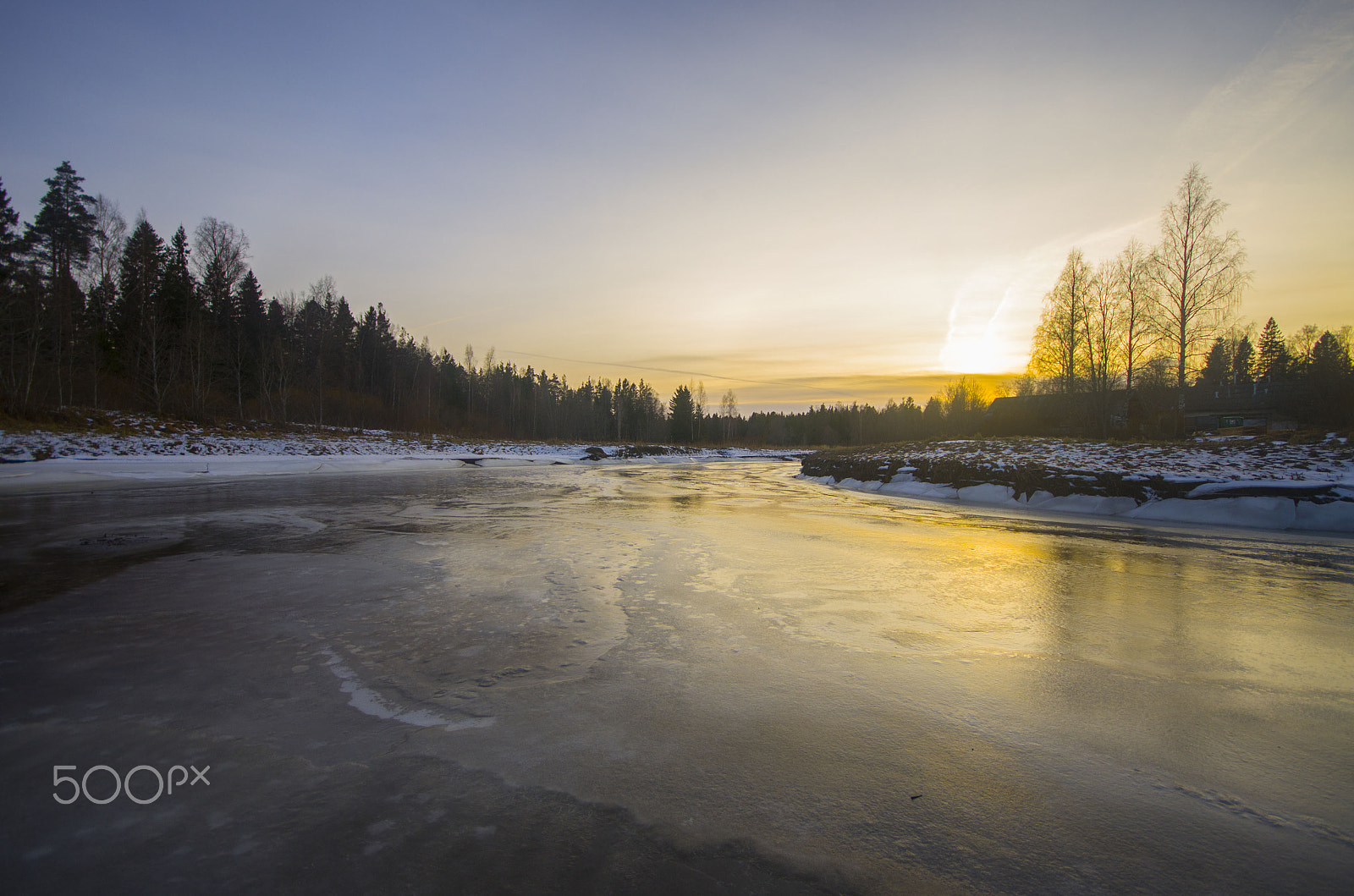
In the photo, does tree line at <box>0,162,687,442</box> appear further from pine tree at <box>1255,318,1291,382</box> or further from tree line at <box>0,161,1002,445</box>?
pine tree at <box>1255,318,1291,382</box>

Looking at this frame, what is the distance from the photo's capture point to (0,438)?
1734cm

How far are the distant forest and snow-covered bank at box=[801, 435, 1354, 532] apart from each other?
654 cm

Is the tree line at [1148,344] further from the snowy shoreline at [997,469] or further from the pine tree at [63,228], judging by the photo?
the pine tree at [63,228]

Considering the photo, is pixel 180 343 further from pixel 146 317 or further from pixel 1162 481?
pixel 1162 481

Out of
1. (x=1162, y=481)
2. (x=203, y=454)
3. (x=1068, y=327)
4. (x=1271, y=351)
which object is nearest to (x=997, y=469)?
(x=1162, y=481)

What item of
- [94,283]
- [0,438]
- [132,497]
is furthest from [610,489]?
[94,283]

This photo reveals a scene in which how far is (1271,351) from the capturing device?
60531 mm

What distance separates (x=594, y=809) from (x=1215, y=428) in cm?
2812

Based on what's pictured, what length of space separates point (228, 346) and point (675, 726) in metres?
44.5

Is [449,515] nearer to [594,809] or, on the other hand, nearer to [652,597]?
[652,597]

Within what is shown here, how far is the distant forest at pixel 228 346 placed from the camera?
22719mm

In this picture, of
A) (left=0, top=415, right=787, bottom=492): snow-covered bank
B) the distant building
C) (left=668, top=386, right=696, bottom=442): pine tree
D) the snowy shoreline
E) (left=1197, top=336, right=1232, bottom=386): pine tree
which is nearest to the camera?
the snowy shoreline

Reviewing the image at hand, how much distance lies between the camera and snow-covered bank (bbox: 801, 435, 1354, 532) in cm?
1019

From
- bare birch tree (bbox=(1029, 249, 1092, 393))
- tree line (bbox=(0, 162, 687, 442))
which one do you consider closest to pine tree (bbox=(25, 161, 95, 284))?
tree line (bbox=(0, 162, 687, 442))
